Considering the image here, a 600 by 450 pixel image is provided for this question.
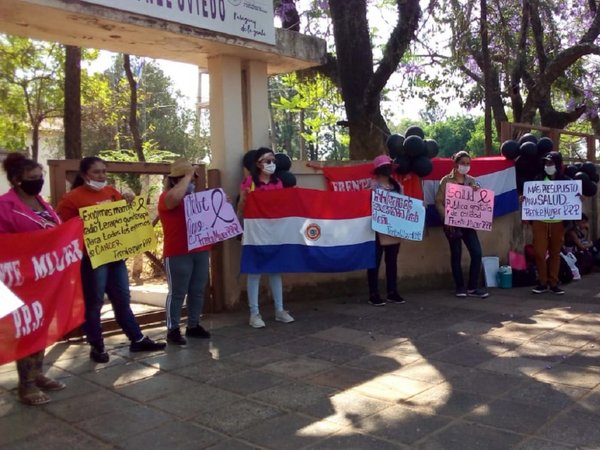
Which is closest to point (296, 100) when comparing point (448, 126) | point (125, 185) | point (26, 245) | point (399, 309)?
point (125, 185)

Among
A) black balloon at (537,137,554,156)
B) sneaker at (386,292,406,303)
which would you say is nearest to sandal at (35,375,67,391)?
sneaker at (386,292,406,303)

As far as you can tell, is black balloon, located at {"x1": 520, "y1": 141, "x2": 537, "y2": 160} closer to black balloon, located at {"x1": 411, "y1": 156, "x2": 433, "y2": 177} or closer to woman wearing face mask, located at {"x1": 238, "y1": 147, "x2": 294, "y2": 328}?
black balloon, located at {"x1": 411, "y1": 156, "x2": 433, "y2": 177}

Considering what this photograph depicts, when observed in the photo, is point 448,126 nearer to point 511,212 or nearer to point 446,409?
point 511,212

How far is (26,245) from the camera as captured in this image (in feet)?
13.6

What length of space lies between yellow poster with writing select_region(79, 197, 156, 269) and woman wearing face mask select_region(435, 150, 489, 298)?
12.9 ft

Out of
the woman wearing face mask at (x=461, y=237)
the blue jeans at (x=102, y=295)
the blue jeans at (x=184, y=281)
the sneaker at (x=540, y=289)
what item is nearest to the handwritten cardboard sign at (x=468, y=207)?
the woman wearing face mask at (x=461, y=237)

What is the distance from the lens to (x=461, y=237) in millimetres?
7828

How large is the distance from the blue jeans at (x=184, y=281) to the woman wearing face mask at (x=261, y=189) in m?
0.67

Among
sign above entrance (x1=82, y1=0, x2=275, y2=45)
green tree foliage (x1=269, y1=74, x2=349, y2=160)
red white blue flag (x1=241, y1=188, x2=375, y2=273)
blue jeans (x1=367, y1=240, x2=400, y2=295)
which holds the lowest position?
blue jeans (x1=367, y1=240, x2=400, y2=295)

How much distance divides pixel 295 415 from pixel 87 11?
4080 millimetres

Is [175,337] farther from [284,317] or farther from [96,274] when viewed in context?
[284,317]

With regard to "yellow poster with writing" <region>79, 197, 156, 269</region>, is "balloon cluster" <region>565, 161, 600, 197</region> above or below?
above

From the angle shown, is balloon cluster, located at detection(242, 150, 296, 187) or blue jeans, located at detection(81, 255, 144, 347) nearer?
blue jeans, located at detection(81, 255, 144, 347)

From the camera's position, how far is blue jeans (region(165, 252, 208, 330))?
18.8 ft
